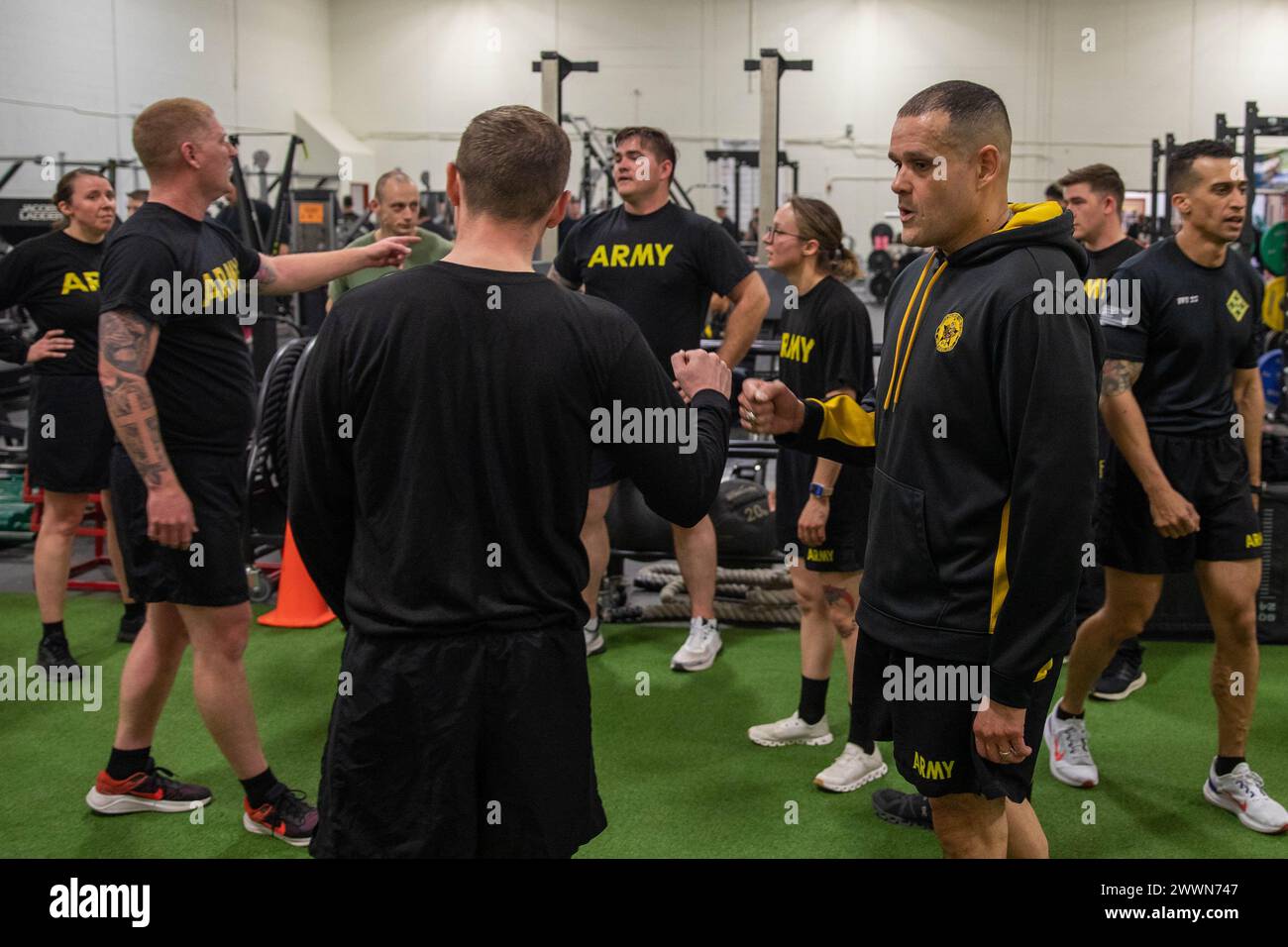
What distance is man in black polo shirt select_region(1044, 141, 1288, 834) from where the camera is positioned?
2986mm

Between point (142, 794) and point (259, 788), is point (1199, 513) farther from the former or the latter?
point (142, 794)

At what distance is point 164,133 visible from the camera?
2.63m

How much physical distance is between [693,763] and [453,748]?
1928 mm

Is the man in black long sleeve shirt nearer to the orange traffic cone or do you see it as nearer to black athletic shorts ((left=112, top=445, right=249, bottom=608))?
black athletic shorts ((left=112, top=445, right=249, bottom=608))

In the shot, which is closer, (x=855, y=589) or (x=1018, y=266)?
(x=1018, y=266)

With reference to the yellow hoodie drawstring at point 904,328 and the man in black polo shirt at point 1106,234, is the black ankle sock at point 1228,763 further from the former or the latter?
the yellow hoodie drawstring at point 904,328

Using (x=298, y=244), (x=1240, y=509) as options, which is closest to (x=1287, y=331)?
(x=1240, y=509)

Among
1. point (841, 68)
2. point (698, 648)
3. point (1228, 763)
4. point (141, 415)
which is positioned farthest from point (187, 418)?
point (841, 68)

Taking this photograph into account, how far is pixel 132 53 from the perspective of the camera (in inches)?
530

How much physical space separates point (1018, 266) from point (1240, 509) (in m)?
1.66

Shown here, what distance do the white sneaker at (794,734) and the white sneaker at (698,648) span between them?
0.69 meters

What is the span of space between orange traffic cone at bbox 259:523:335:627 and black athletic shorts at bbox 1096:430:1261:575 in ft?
9.90

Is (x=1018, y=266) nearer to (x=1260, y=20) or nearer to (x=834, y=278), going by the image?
(x=834, y=278)

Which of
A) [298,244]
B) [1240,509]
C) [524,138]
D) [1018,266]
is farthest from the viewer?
[298,244]
